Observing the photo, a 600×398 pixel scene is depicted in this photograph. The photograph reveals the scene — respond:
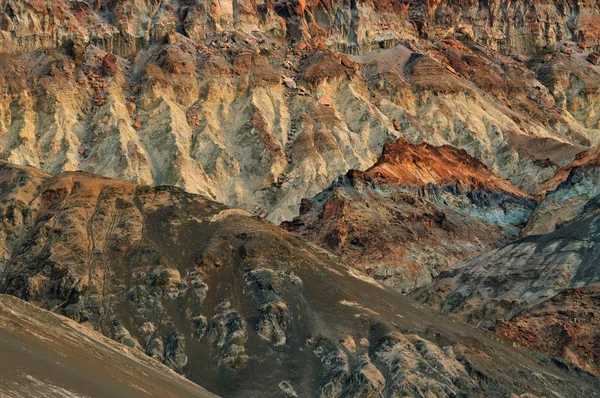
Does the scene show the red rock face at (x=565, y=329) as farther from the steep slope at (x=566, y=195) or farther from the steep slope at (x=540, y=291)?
the steep slope at (x=566, y=195)

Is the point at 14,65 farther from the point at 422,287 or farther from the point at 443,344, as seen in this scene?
the point at 443,344

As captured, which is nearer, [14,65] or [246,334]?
[246,334]

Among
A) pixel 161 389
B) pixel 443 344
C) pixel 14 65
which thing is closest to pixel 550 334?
pixel 443 344

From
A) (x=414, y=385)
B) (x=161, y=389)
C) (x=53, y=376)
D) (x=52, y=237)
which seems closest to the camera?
(x=53, y=376)

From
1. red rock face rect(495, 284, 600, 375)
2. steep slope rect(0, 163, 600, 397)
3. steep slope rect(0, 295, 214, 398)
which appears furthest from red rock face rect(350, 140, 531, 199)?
steep slope rect(0, 295, 214, 398)

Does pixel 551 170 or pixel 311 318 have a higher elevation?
pixel 551 170

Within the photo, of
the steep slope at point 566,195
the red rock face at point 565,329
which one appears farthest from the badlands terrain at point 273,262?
the steep slope at point 566,195

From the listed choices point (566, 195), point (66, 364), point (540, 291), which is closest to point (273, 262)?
point (540, 291)
